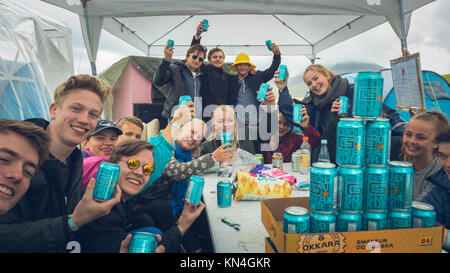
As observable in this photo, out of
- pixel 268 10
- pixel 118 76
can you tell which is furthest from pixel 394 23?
pixel 118 76

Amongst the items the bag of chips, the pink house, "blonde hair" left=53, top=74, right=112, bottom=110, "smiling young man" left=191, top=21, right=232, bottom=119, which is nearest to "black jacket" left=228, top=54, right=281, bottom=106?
"smiling young man" left=191, top=21, right=232, bottom=119

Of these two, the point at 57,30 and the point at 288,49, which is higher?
the point at 288,49

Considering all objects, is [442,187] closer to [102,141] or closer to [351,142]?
[351,142]

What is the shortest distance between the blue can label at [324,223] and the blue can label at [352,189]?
0.06 metres

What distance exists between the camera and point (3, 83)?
935 millimetres

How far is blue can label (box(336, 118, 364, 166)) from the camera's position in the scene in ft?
2.38

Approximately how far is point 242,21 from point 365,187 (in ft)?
12.2

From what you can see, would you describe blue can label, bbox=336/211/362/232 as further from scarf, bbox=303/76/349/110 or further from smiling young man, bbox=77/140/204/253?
scarf, bbox=303/76/349/110

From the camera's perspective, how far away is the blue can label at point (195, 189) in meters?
1.12

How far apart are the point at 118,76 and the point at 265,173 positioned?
10.6ft

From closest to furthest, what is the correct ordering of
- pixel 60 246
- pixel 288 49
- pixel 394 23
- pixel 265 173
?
pixel 60 246 → pixel 265 173 → pixel 394 23 → pixel 288 49

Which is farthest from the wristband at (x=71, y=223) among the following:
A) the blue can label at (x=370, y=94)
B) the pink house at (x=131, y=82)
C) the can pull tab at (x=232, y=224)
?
the pink house at (x=131, y=82)

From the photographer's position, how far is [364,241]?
70 cm
